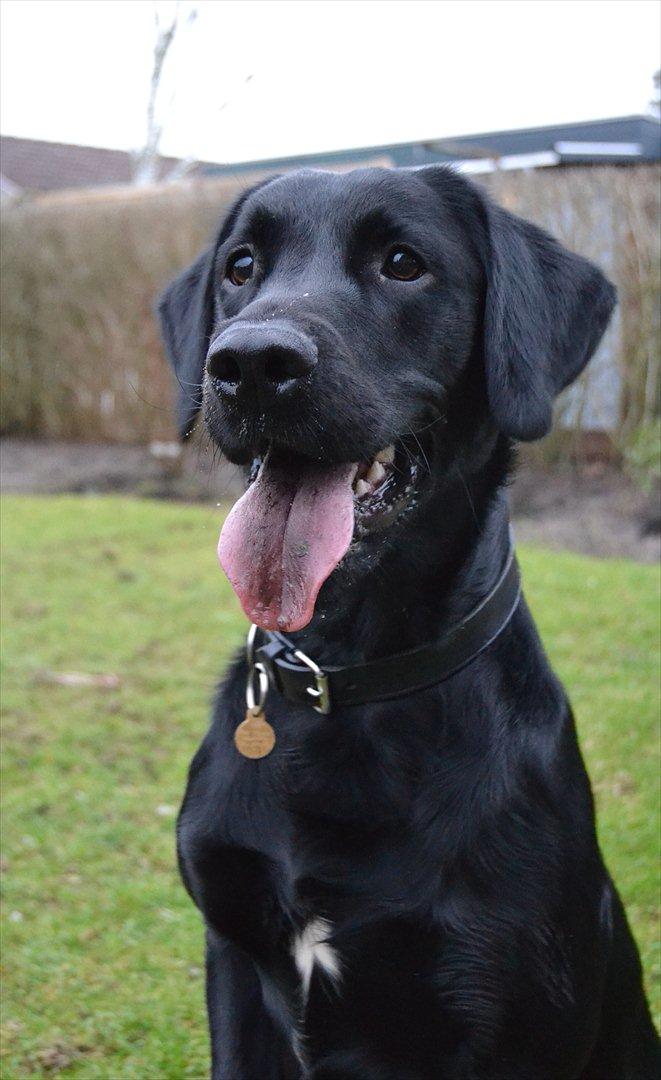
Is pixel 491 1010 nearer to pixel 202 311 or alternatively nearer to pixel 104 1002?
pixel 104 1002

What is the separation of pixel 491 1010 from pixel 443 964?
0.37 ft

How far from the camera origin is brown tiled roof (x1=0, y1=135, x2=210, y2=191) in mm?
25188

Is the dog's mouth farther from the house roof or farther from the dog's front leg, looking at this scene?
the house roof

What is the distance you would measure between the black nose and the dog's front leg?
1091 millimetres

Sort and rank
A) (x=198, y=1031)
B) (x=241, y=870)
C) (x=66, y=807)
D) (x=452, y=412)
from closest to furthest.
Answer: (x=241, y=870) → (x=452, y=412) → (x=198, y=1031) → (x=66, y=807)

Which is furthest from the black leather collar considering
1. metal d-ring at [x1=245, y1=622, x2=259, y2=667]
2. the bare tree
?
the bare tree

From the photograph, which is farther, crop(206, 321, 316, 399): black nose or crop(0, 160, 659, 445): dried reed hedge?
crop(0, 160, 659, 445): dried reed hedge

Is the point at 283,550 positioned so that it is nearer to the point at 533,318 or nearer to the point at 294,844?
the point at 294,844

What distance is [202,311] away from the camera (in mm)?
2572

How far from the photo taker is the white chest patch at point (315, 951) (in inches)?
77.7

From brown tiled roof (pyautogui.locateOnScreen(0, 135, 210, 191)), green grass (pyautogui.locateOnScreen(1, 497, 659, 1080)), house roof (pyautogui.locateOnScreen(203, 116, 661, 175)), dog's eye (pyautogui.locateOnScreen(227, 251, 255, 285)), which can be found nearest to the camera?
dog's eye (pyautogui.locateOnScreen(227, 251, 255, 285))

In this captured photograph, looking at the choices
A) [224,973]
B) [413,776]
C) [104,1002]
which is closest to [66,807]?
[104,1002]

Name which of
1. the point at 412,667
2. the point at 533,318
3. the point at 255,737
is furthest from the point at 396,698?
the point at 533,318

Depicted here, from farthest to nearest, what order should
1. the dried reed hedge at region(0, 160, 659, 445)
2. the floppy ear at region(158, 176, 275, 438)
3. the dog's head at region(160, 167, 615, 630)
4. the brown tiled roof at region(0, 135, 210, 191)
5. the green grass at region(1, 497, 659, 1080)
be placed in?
the brown tiled roof at region(0, 135, 210, 191) → the dried reed hedge at region(0, 160, 659, 445) → the green grass at region(1, 497, 659, 1080) → the floppy ear at region(158, 176, 275, 438) → the dog's head at region(160, 167, 615, 630)
